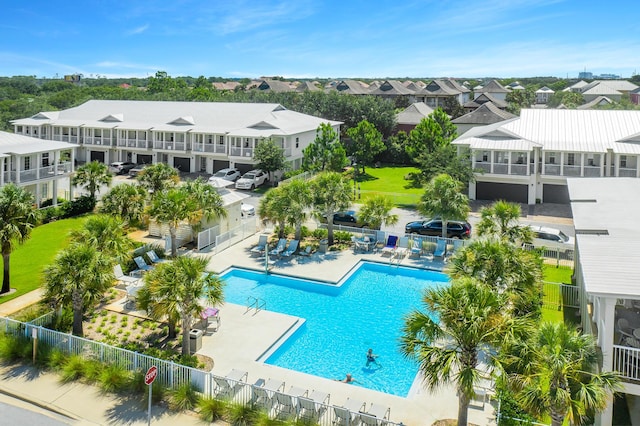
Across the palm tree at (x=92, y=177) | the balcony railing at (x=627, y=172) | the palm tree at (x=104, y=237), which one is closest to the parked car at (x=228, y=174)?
the palm tree at (x=92, y=177)

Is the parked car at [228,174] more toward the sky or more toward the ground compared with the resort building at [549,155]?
more toward the ground

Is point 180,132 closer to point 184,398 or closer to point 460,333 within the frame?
point 184,398

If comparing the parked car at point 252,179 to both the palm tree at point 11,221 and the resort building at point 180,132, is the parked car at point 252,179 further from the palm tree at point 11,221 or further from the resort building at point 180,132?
the palm tree at point 11,221

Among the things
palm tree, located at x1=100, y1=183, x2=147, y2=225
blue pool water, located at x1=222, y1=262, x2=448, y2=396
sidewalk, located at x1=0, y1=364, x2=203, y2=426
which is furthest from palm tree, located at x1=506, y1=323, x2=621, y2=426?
palm tree, located at x1=100, y1=183, x2=147, y2=225

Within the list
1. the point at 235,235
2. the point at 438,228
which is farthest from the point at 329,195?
the point at 438,228

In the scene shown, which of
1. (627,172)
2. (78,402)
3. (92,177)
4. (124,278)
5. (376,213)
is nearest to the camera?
(78,402)

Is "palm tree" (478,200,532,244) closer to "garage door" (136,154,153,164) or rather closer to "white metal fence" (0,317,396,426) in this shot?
"white metal fence" (0,317,396,426)

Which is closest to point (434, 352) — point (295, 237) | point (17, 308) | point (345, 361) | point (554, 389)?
point (554, 389)
